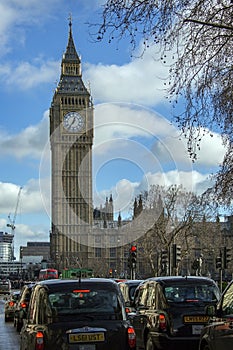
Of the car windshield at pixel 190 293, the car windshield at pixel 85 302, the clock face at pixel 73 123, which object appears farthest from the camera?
the clock face at pixel 73 123

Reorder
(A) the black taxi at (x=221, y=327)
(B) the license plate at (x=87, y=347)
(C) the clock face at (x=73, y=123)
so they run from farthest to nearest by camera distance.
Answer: (C) the clock face at (x=73, y=123)
(B) the license plate at (x=87, y=347)
(A) the black taxi at (x=221, y=327)

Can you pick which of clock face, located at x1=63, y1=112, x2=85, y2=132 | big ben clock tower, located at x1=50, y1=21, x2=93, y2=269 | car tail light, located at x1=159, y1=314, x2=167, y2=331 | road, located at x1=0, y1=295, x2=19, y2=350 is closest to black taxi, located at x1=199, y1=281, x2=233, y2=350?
car tail light, located at x1=159, y1=314, x2=167, y2=331

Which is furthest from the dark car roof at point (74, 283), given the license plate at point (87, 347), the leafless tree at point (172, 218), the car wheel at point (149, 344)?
the leafless tree at point (172, 218)

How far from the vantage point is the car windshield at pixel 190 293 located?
44.0 ft

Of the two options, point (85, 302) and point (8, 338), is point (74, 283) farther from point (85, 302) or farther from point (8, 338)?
point (8, 338)

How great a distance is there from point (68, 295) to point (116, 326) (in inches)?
35.4

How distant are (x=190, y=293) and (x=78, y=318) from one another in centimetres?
394

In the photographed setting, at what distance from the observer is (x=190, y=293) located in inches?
536

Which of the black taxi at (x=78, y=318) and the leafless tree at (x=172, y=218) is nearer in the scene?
the black taxi at (x=78, y=318)

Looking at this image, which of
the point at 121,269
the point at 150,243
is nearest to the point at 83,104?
the point at 121,269

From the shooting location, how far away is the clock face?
158750 millimetres

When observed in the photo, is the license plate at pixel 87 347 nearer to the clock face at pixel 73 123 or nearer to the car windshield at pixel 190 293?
the car windshield at pixel 190 293

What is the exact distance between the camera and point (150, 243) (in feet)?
233

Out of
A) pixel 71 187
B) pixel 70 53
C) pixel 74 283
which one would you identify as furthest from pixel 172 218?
pixel 70 53
